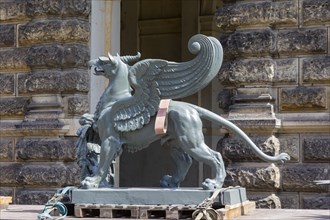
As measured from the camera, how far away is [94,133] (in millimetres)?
7262

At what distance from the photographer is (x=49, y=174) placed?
10977 mm

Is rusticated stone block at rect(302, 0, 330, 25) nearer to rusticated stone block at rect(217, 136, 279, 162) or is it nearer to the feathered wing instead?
rusticated stone block at rect(217, 136, 279, 162)

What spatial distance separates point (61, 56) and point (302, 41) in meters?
3.33

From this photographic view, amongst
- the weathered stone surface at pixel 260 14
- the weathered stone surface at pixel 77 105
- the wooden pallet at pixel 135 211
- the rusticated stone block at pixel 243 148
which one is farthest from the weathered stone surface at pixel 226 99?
the wooden pallet at pixel 135 211

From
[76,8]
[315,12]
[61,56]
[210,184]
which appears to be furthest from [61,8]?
[210,184]

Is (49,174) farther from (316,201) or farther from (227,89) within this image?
(316,201)

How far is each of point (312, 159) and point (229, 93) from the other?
1.37m

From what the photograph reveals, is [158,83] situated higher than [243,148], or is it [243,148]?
[158,83]

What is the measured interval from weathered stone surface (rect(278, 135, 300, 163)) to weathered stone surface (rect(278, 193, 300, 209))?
1.38 ft

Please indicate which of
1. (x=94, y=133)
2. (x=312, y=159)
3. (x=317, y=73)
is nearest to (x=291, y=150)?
(x=312, y=159)

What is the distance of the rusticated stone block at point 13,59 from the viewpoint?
11.5 meters

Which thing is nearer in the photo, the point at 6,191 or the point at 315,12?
the point at 315,12

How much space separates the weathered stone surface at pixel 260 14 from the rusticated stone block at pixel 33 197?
330 centimetres

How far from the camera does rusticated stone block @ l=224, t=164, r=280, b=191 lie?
31.9 feet
